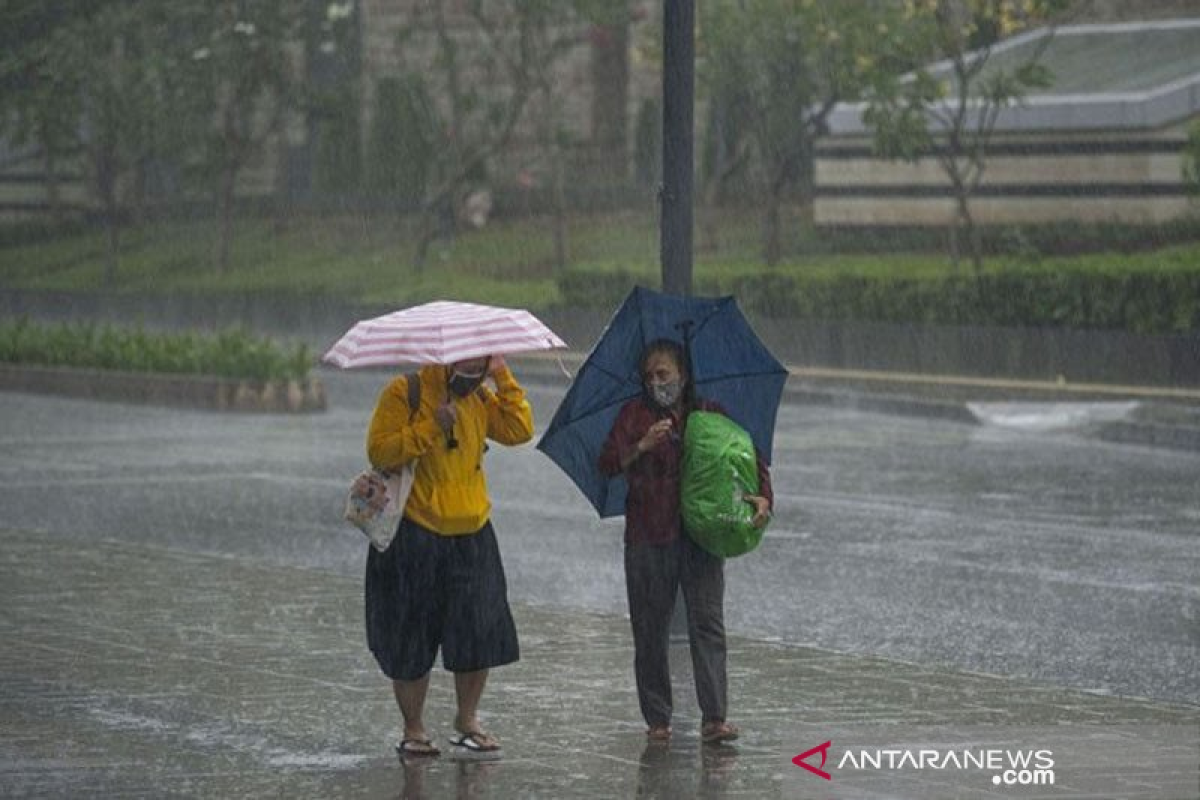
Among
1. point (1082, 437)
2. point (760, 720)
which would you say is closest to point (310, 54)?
point (1082, 437)

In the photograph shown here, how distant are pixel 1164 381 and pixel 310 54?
32.8 meters

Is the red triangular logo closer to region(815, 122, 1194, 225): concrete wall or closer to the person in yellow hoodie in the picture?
the person in yellow hoodie

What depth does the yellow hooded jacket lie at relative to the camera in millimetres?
9984

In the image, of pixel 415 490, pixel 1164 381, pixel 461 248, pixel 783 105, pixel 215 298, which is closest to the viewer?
pixel 415 490

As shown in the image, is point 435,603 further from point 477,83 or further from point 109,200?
point 477,83

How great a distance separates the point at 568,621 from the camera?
14.0 m

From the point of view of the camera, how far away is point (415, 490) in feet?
33.1

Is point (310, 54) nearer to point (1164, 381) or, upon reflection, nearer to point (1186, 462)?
point (1164, 381)

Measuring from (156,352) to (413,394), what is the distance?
20.5 metres

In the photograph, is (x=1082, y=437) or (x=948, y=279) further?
(x=948, y=279)

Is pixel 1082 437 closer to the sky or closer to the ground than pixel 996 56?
closer to the ground

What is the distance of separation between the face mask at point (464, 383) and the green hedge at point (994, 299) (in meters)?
21.5

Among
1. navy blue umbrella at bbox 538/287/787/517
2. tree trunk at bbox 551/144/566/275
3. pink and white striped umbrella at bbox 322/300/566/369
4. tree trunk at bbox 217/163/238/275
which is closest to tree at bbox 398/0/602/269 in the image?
tree trunk at bbox 551/144/566/275

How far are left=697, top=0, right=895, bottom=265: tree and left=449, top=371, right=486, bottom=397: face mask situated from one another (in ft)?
93.6
